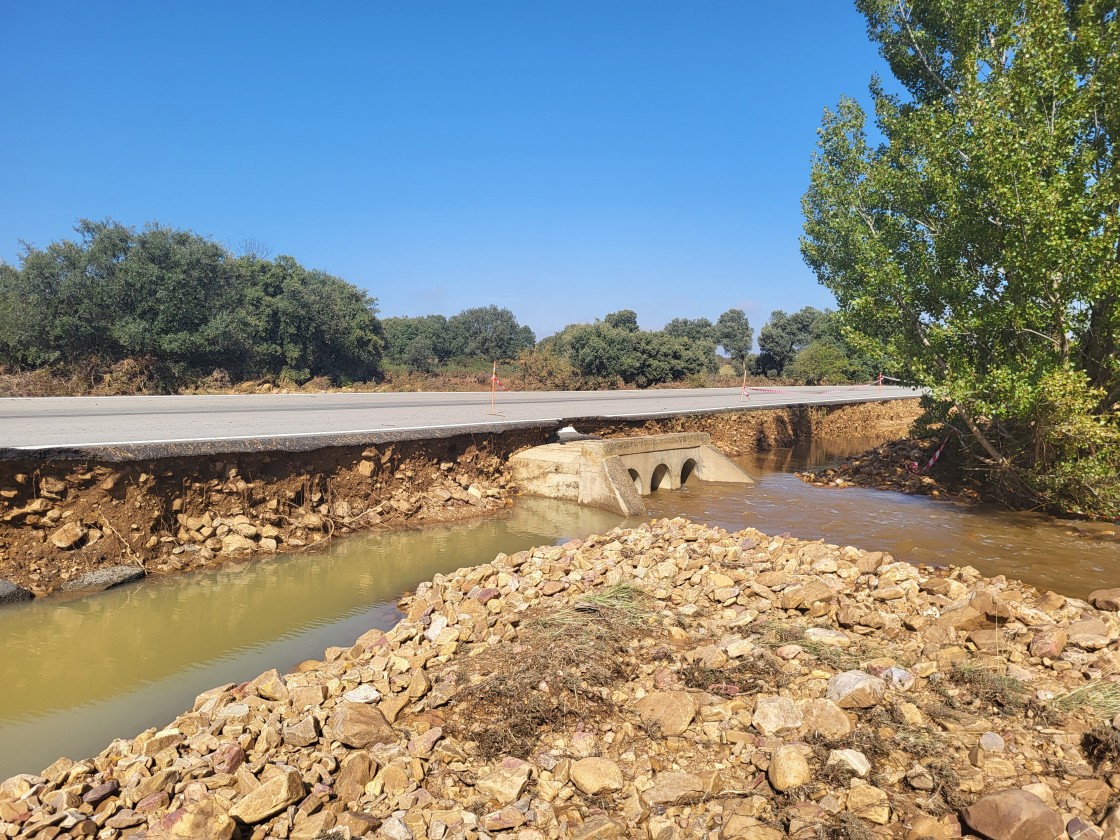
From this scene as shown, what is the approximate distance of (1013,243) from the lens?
34.9 feet

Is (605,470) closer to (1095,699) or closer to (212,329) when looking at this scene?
(1095,699)

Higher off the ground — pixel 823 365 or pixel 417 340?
pixel 417 340

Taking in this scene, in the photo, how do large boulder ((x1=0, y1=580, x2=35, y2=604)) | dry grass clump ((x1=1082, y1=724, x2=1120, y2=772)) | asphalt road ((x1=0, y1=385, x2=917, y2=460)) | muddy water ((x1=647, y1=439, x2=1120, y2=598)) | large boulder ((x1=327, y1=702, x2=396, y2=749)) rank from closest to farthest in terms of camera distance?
dry grass clump ((x1=1082, y1=724, x2=1120, y2=772)), large boulder ((x1=327, y1=702, x2=396, y2=749)), large boulder ((x1=0, y1=580, x2=35, y2=604)), asphalt road ((x1=0, y1=385, x2=917, y2=460)), muddy water ((x1=647, y1=439, x2=1120, y2=598))

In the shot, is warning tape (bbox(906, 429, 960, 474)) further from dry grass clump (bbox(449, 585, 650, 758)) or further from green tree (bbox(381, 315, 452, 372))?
green tree (bbox(381, 315, 452, 372))

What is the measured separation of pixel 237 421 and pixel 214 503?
3.11 meters

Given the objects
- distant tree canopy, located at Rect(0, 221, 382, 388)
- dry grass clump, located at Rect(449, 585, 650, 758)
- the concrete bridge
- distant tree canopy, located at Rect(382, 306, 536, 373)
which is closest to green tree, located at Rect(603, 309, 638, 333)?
distant tree canopy, located at Rect(382, 306, 536, 373)

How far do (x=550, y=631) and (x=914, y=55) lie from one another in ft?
50.2

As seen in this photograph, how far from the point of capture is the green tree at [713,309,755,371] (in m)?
64.9

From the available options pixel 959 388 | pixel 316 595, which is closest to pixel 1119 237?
pixel 959 388

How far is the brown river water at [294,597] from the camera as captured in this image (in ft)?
18.0

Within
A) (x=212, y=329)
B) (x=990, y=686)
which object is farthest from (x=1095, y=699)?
(x=212, y=329)

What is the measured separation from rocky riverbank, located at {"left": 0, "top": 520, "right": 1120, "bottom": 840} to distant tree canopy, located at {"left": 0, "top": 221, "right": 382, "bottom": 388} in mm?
18881

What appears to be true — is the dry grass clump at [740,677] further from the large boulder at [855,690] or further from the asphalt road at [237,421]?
the asphalt road at [237,421]

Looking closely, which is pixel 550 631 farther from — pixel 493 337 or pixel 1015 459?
pixel 493 337
